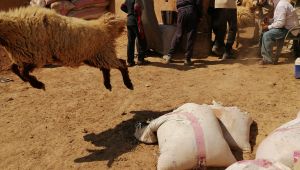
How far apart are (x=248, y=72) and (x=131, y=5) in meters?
2.81

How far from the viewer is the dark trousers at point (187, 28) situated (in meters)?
8.99

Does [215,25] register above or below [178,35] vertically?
above

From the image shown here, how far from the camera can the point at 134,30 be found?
919 centimetres

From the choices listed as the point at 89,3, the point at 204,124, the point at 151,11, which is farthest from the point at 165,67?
the point at 204,124

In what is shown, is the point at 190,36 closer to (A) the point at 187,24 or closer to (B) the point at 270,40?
(A) the point at 187,24

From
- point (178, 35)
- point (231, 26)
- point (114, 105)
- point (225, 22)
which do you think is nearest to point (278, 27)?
point (231, 26)

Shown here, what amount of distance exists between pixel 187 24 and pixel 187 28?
0.34 feet

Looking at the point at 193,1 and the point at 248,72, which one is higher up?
the point at 193,1

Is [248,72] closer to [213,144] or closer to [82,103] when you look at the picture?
[82,103]

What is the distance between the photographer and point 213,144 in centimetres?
470

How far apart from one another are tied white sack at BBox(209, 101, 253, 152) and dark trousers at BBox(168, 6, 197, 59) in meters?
3.75

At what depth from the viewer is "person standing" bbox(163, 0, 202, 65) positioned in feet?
29.4

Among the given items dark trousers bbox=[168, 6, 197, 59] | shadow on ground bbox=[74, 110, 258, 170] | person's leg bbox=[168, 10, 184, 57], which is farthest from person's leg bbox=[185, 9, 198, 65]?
shadow on ground bbox=[74, 110, 258, 170]

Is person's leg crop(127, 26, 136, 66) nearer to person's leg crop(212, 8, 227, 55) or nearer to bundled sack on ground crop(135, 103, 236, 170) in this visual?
person's leg crop(212, 8, 227, 55)
